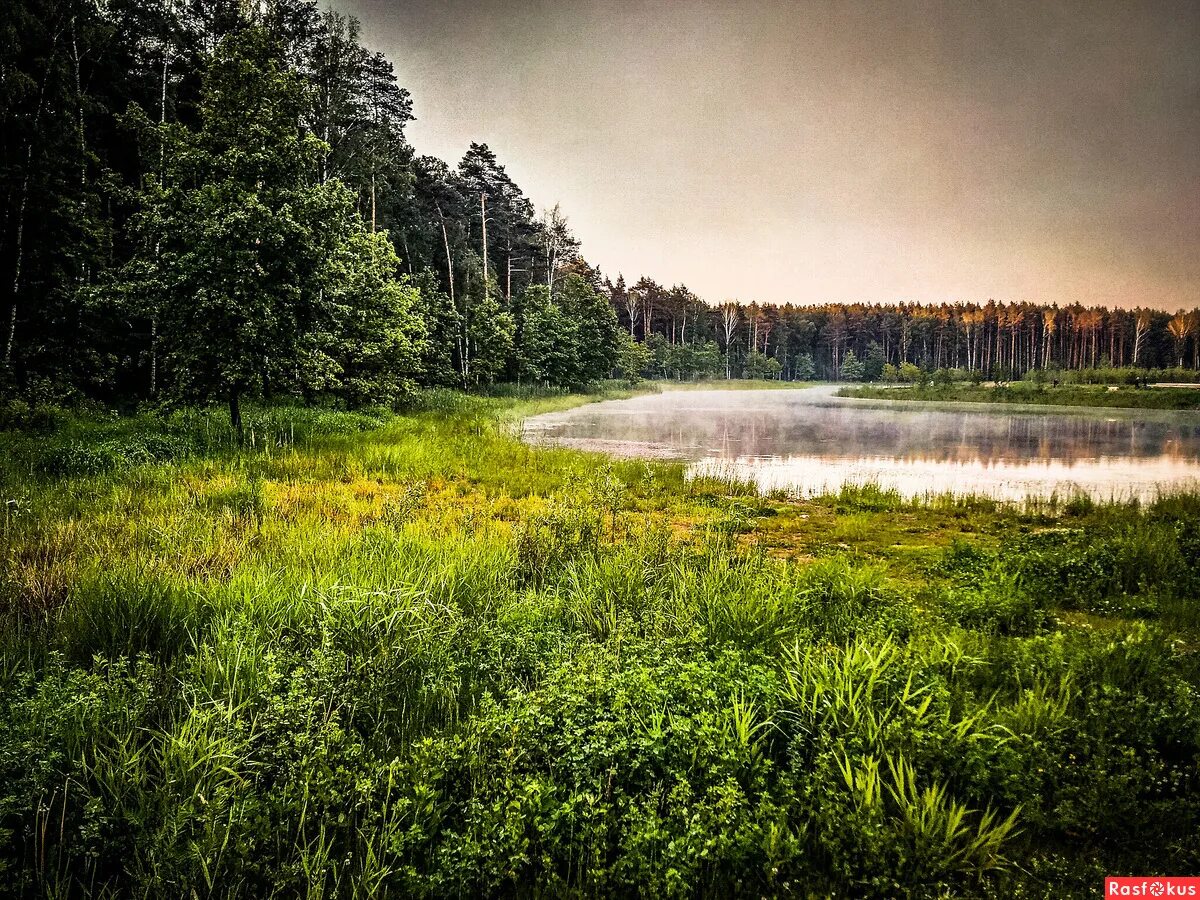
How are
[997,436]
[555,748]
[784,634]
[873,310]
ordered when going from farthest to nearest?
[873,310] → [997,436] → [784,634] → [555,748]

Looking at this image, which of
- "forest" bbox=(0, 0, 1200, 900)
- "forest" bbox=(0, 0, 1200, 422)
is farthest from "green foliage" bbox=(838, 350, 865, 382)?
"forest" bbox=(0, 0, 1200, 900)

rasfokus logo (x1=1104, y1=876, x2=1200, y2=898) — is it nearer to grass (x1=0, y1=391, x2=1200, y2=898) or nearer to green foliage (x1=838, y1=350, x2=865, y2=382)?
grass (x1=0, y1=391, x2=1200, y2=898)

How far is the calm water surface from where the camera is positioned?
13453mm

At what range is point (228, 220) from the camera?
1039 cm

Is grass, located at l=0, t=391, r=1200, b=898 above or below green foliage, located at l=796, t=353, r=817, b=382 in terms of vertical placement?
below

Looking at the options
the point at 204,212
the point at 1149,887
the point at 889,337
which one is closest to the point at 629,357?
the point at 204,212

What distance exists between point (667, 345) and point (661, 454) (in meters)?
73.0

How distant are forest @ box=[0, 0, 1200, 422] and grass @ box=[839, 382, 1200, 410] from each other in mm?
40738

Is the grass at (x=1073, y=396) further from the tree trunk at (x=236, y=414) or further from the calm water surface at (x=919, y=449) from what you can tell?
the tree trunk at (x=236, y=414)

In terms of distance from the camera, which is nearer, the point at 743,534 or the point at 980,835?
the point at 980,835

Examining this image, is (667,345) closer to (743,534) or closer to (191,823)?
(743,534)

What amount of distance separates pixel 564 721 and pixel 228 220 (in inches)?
453

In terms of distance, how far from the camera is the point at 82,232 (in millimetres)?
18484

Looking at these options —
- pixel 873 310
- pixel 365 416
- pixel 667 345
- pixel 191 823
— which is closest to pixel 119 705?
pixel 191 823
